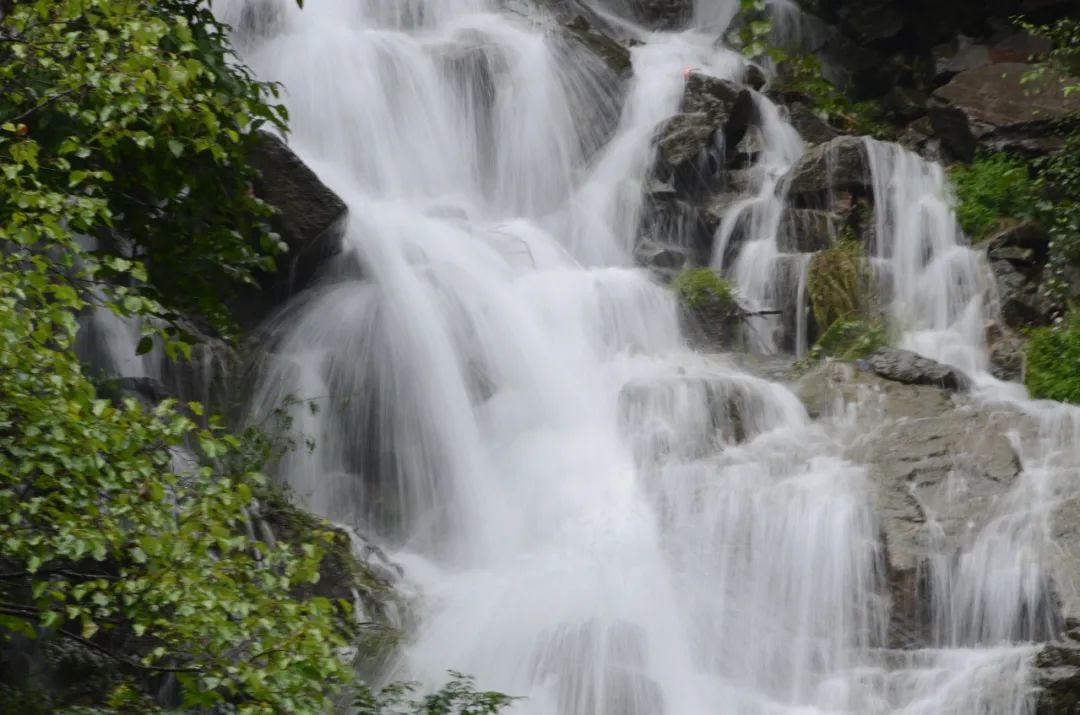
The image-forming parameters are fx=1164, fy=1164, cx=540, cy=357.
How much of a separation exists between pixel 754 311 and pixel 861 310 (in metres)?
1.16

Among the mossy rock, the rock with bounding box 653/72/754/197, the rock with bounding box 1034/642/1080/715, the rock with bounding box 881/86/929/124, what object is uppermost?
the rock with bounding box 881/86/929/124

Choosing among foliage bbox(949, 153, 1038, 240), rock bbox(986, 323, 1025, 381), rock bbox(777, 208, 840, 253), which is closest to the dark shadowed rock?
rock bbox(777, 208, 840, 253)

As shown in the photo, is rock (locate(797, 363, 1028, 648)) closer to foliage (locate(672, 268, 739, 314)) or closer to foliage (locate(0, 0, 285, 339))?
foliage (locate(672, 268, 739, 314))

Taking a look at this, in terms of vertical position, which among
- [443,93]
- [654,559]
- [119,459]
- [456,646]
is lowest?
[456,646]

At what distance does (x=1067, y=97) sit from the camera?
49.9 ft

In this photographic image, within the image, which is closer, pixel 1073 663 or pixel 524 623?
pixel 1073 663

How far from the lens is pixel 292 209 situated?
1081 cm

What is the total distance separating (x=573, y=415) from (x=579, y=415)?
57 mm

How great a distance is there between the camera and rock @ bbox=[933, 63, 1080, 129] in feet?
49.9

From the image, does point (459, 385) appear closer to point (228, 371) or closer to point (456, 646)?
point (228, 371)

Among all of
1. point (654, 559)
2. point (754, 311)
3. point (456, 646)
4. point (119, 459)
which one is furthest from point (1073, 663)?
point (754, 311)

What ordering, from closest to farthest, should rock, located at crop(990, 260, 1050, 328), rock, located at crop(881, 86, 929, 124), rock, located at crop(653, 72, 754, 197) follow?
rock, located at crop(990, 260, 1050, 328) < rock, located at crop(653, 72, 754, 197) < rock, located at crop(881, 86, 929, 124)

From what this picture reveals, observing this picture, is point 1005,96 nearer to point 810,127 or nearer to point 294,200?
point 810,127

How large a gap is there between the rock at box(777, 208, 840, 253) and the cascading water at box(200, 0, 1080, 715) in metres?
0.26
